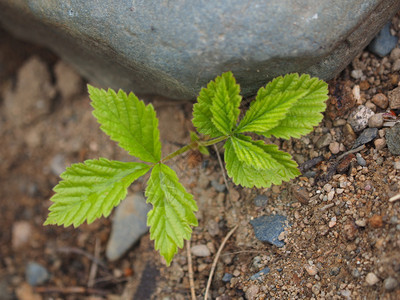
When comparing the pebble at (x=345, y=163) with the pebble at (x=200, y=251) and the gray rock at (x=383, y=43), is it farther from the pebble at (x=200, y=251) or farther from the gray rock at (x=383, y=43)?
the pebble at (x=200, y=251)

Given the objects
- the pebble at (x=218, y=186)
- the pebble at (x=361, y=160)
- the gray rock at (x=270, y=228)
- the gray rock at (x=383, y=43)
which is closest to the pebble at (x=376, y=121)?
the pebble at (x=361, y=160)

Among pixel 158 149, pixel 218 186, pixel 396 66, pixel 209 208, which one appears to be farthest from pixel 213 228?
pixel 396 66

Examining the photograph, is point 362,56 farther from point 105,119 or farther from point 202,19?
point 105,119

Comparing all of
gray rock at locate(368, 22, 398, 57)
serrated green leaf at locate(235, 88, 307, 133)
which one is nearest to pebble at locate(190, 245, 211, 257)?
serrated green leaf at locate(235, 88, 307, 133)

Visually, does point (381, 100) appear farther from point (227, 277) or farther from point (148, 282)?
point (148, 282)

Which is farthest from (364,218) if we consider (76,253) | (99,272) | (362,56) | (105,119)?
(76,253)

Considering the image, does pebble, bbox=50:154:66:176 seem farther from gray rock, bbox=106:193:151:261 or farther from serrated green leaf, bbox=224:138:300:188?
serrated green leaf, bbox=224:138:300:188
